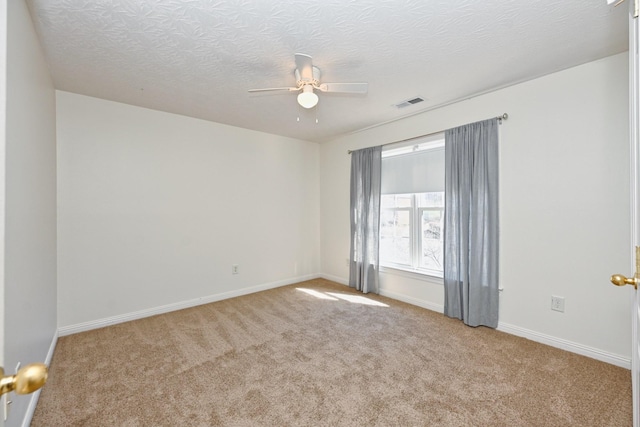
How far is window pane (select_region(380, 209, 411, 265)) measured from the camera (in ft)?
12.4

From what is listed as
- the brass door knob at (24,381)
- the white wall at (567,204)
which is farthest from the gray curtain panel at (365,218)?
the brass door knob at (24,381)

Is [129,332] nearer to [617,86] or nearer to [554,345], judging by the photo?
[554,345]

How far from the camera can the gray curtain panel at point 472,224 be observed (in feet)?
9.24

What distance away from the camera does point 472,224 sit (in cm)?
292

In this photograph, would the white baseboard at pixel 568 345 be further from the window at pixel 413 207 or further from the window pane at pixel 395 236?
the window pane at pixel 395 236

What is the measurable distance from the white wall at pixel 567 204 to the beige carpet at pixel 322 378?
0.29 meters

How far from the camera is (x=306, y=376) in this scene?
6.87ft

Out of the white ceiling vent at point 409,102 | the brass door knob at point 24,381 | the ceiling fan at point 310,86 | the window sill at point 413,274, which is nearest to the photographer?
the brass door knob at point 24,381

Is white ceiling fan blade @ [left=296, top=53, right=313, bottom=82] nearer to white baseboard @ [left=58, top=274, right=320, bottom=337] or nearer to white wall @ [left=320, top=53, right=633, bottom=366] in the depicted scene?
white wall @ [left=320, top=53, right=633, bottom=366]

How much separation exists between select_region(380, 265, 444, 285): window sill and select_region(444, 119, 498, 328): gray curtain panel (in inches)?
7.9

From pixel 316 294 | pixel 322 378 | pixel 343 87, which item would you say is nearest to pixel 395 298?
pixel 316 294

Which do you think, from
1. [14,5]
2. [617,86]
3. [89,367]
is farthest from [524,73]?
[89,367]

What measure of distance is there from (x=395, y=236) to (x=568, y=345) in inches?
78.8

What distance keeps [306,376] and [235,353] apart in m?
0.70
